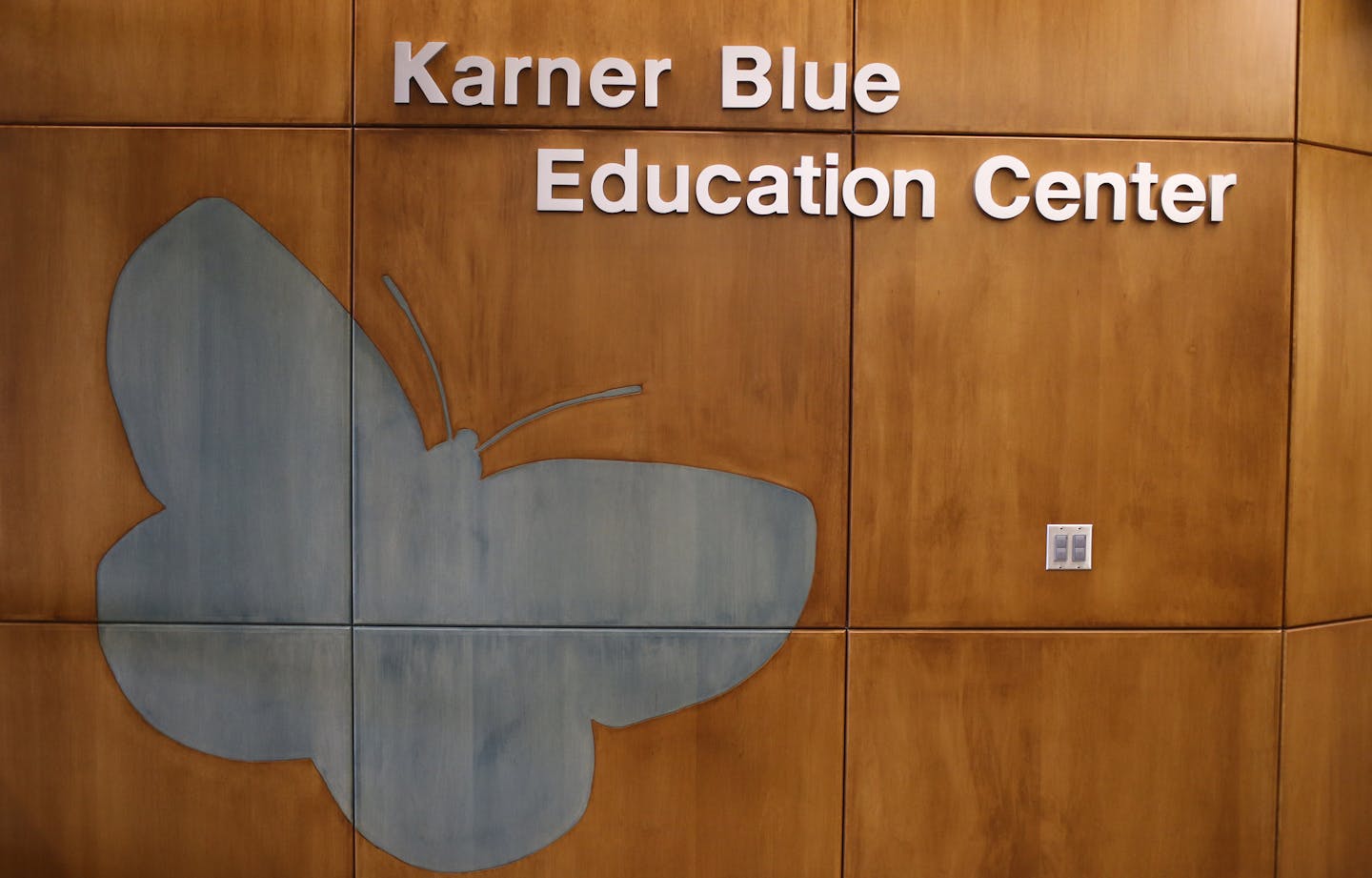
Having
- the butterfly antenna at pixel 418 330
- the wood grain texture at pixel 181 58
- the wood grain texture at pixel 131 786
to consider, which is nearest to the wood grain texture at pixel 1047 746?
the butterfly antenna at pixel 418 330

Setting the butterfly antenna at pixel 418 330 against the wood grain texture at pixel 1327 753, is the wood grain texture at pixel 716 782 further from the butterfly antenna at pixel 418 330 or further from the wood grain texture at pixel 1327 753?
the wood grain texture at pixel 1327 753

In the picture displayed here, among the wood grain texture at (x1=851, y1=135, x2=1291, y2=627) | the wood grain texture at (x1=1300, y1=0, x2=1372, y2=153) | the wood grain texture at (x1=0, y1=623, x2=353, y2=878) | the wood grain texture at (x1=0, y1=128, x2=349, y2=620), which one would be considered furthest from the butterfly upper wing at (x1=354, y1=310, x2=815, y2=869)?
the wood grain texture at (x1=1300, y1=0, x2=1372, y2=153)

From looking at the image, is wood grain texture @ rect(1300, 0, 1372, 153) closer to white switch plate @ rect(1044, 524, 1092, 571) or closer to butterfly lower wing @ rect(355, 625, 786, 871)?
white switch plate @ rect(1044, 524, 1092, 571)

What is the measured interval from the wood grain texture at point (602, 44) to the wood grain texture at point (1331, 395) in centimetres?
154

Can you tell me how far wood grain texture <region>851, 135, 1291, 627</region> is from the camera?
255cm

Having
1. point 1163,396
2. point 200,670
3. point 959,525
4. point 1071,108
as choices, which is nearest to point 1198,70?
point 1071,108

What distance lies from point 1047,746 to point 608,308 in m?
1.93

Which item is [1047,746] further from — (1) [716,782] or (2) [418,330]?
(2) [418,330]

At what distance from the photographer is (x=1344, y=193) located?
2.66 metres

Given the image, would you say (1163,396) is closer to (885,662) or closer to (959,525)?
(959,525)

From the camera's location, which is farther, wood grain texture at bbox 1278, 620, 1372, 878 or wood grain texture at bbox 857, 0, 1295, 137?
wood grain texture at bbox 1278, 620, 1372, 878

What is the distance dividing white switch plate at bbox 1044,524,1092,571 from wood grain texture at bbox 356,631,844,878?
741 mm

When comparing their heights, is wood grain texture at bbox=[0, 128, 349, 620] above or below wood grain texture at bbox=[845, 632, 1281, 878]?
above

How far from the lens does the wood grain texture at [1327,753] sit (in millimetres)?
2641
